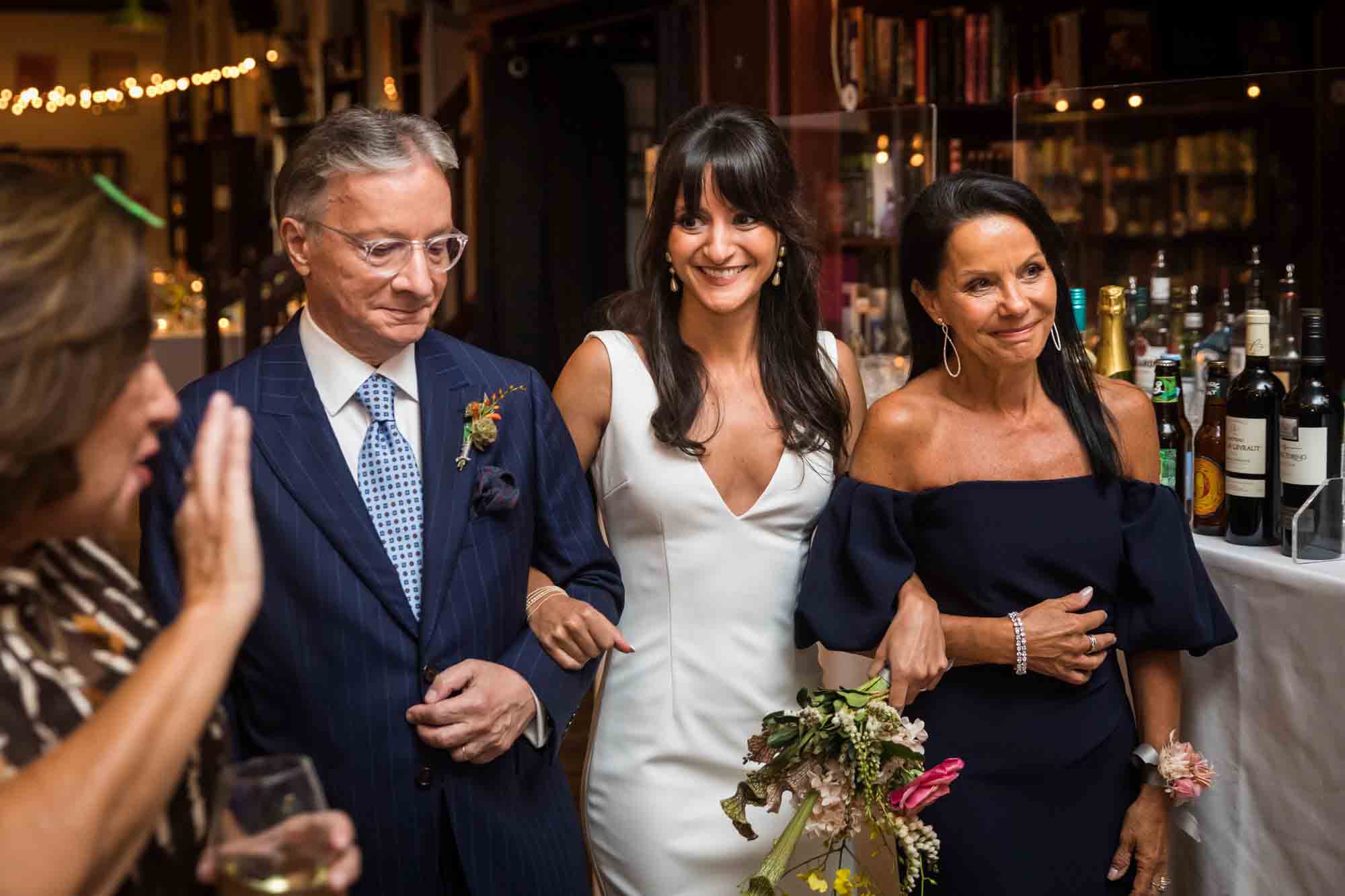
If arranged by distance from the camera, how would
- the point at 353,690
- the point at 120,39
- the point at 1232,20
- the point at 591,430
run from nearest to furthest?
the point at 353,690 → the point at 591,430 → the point at 1232,20 → the point at 120,39

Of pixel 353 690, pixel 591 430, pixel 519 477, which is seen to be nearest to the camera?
pixel 353 690

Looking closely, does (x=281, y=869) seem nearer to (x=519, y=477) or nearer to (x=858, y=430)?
(x=519, y=477)

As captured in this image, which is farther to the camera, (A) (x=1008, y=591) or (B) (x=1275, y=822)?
(B) (x=1275, y=822)

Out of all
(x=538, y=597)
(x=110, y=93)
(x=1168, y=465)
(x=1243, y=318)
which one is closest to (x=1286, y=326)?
(x=1243, y=318)

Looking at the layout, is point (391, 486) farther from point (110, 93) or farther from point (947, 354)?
point (110, 93)

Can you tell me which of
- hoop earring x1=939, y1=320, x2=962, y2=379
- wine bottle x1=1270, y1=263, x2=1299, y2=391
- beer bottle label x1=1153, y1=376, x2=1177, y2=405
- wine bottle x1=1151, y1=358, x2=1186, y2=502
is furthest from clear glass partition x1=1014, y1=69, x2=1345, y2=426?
hoop earring x1=939, y1=320, x2=962, y2=379

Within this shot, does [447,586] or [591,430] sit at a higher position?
[591,430]

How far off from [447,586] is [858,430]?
931 mm

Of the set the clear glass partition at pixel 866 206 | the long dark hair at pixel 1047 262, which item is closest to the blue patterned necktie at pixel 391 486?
the long dark hair at pixel 1047 262

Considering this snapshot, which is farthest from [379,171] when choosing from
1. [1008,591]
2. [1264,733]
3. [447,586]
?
[1264,733]

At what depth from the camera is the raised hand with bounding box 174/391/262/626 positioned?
1.11 m

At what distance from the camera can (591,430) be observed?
96.0 inches

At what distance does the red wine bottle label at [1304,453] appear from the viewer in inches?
91.0

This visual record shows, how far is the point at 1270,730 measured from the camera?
2.32 m
